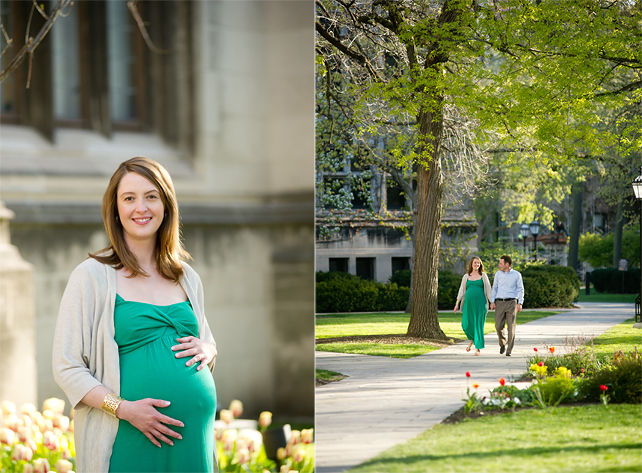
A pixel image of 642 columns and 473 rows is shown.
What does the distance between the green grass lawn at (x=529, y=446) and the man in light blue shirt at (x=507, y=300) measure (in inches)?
29.6

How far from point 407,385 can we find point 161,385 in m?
3.03

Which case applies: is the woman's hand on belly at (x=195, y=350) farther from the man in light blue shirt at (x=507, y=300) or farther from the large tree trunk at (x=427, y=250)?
the large tree trunk at (x=427, y=250)

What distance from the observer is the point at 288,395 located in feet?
13.6

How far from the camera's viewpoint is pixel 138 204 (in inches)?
96.7

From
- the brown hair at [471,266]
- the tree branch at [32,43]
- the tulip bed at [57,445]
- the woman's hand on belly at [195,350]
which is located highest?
the tree branch at [32,43]

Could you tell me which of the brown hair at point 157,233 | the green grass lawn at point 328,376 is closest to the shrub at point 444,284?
the green grass lawn at point 328,376

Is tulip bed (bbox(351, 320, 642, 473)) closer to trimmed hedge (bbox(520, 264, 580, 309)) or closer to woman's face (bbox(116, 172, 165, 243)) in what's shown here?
trimmed hedge (bbox(520, 264, 580, 309))

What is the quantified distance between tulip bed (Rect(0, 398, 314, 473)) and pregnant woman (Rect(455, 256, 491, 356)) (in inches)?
80.1

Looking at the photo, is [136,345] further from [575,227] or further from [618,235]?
[618,235]

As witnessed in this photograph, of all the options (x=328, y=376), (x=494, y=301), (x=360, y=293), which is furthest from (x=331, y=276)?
(x=494, y=301)

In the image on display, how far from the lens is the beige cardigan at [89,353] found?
233cm

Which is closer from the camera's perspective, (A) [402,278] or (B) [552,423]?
(B) [552,423]

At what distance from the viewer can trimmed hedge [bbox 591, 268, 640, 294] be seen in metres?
5.06

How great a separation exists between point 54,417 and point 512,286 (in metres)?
3.87
